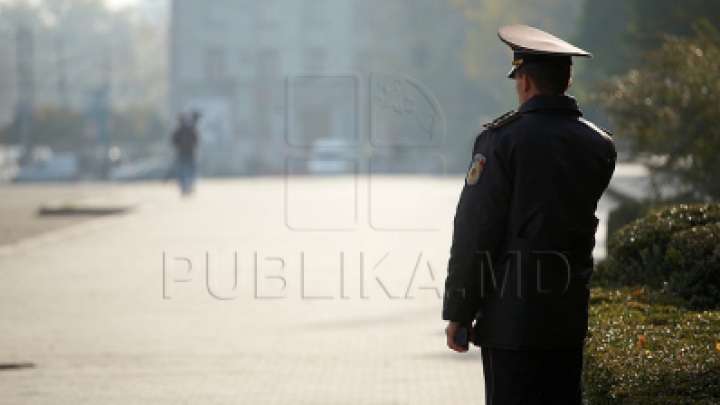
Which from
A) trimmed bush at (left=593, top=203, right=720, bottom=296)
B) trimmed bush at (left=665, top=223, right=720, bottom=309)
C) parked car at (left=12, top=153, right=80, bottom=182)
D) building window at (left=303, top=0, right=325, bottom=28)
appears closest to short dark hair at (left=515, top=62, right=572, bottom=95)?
trimmed bush at (left=665, top=223, right=720, bottom=309)

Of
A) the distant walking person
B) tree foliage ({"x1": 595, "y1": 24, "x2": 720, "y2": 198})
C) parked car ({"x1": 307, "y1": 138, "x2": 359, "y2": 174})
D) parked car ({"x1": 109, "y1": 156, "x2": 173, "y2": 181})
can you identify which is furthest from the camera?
parked car ({"x1": 307, "y1": 138, "x2": 359, "y2": 174})

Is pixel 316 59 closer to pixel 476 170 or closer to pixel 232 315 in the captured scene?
pixel 232 315

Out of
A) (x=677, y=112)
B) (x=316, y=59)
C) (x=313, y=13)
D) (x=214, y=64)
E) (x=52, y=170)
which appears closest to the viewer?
(x=677, y=112)

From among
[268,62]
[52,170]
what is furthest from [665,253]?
[268,62]

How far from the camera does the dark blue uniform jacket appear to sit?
179 inches

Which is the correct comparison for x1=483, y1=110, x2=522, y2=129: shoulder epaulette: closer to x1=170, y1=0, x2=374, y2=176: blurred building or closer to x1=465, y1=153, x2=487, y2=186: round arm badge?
x1=465, y1=153, x2=487, y2=186: round arm badge

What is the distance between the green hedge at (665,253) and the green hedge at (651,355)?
1.52 ft

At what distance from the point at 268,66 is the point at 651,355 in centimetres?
8102

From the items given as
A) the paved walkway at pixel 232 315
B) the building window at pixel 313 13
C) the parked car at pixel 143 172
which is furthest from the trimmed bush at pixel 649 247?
the building window at pixel 313 13

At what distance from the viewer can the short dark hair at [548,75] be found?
15.4 ft

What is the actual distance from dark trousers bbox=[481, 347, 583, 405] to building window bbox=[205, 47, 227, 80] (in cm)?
8087

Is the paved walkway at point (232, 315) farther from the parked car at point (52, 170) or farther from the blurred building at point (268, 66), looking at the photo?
the blurred building at point (268, 66)

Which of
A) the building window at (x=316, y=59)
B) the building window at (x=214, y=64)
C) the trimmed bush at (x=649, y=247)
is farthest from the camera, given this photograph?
the building window at (x=316, y=59)

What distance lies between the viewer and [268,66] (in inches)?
3361
